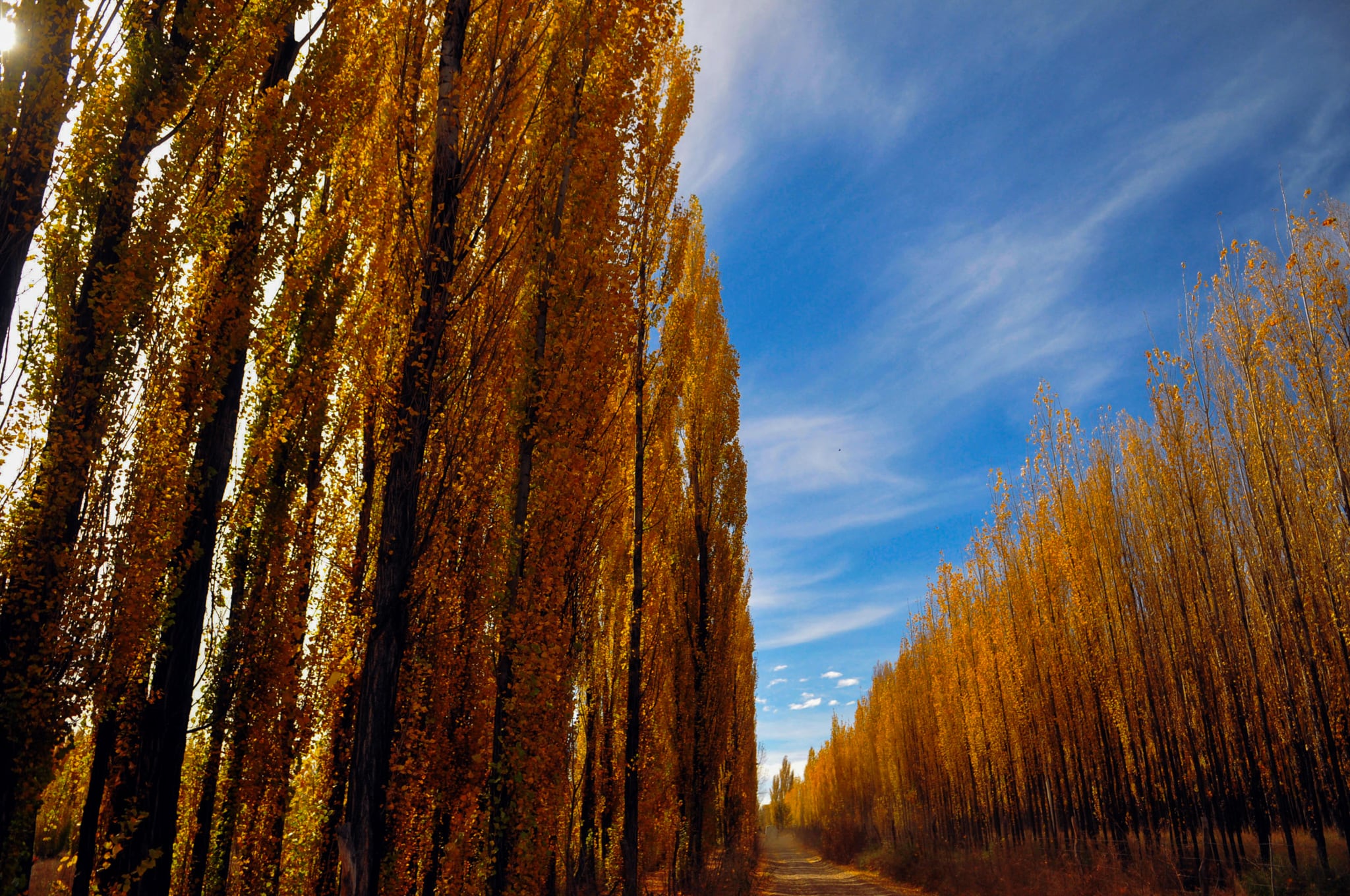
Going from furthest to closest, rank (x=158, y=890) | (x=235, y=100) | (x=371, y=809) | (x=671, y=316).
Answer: (x=671, y=316) < (x=235, y=100) < (x=158, y=890) < (x=371, y=809)

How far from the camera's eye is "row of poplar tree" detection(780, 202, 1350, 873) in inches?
414

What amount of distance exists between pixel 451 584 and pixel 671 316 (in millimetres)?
6929

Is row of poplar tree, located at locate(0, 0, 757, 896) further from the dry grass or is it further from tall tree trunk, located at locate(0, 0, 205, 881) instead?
the dry grass

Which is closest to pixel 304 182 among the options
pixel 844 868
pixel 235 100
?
pixel 235 100

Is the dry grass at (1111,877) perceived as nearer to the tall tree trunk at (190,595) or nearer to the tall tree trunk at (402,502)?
the tall tree trunk at (402,502)

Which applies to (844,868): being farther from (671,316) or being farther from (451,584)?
(451,584)

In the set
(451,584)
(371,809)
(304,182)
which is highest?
(304,182)

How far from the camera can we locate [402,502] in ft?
Answer: 15.3

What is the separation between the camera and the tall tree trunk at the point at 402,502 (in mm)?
4004

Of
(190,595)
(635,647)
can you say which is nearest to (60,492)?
(190,595)

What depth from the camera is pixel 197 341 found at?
6184 millimetres

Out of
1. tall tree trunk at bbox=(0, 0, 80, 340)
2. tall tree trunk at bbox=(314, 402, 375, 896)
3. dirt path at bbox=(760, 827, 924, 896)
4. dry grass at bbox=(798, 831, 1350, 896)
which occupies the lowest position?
dirt path at bbox=(760, 827, 924, 896)

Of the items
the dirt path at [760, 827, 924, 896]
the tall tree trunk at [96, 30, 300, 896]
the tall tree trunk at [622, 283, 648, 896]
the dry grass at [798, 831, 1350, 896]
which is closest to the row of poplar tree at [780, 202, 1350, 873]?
the dry grass at [798, 831, 1350, 896]

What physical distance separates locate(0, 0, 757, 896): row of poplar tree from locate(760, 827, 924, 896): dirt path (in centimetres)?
1223
